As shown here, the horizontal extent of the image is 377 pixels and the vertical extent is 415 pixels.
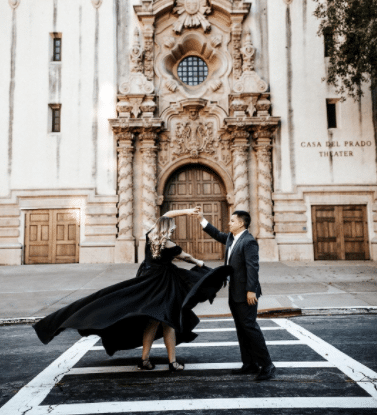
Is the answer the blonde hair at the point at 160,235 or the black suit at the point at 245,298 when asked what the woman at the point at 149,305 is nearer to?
the blonde hair at the point at 160,235

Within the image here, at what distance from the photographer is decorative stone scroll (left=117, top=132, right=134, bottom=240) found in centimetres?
1697

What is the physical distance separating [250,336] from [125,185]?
13530mm

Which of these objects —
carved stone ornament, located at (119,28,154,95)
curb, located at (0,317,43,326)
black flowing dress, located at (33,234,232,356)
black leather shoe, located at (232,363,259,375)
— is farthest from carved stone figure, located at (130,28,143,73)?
black leather shoe, located at (232,363,259,375)

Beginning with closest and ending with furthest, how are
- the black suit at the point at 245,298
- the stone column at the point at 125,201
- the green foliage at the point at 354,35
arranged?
the black suit at the point at 245,298 → the green foliage at the point at 354,35 → the stone column at the point at 125,201

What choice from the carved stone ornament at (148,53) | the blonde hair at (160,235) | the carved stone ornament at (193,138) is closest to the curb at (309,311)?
the blonde hair at (160,235)

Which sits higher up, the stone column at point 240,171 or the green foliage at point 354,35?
the green foliage at point 354,35

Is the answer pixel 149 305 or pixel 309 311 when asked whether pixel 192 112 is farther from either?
pixel 149 305

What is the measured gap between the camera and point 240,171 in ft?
56.1

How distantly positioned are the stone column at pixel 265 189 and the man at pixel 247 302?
40.6 feet

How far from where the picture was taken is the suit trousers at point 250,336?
4.29 m

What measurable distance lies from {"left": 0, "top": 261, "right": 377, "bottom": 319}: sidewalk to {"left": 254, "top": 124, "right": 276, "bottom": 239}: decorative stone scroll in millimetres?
2051

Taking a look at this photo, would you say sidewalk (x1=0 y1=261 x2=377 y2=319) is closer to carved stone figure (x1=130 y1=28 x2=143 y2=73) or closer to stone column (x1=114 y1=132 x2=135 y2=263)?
stone column (x1=114 y1=132 x2=135 y2=263)

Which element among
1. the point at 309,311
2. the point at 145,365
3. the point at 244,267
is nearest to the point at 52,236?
the point at 309,311

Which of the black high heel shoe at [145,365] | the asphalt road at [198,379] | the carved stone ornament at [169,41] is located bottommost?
the asphalt road at [198,379]
